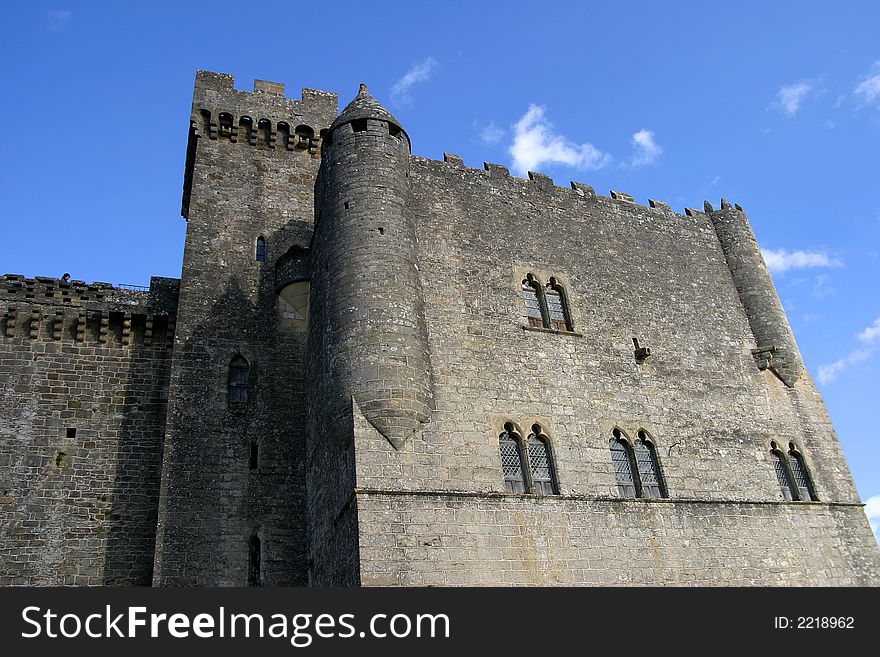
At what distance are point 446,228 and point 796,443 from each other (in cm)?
771

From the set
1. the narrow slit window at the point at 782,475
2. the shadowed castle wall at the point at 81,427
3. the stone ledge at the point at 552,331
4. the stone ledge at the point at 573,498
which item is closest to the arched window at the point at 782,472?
the narrow slit window at the point at 782,475

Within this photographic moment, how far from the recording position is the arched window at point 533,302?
14414 mm

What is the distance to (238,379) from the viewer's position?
15.8 m

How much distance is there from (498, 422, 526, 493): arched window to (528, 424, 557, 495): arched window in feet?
0.58

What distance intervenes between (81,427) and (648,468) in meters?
10.8

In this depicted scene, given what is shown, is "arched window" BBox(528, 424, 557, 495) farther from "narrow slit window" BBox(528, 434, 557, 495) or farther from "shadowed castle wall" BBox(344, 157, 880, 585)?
"shadowed castle wall" BBox(344, 157, 880, 585)

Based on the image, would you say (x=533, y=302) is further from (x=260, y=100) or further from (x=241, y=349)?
(x=260, y=100)

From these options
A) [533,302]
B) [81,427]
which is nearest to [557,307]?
[533,302]

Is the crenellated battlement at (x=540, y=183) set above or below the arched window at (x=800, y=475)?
above

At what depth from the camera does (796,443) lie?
14617mm

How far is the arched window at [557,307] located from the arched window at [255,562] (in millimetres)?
6656

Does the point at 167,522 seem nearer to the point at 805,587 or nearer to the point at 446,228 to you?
the point at 446,228

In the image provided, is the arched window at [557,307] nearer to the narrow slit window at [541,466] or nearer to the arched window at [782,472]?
the narrow slit window at [541,466]

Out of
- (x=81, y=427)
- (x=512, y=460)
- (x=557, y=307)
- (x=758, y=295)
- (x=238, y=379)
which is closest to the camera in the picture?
(x=512, y=460)
